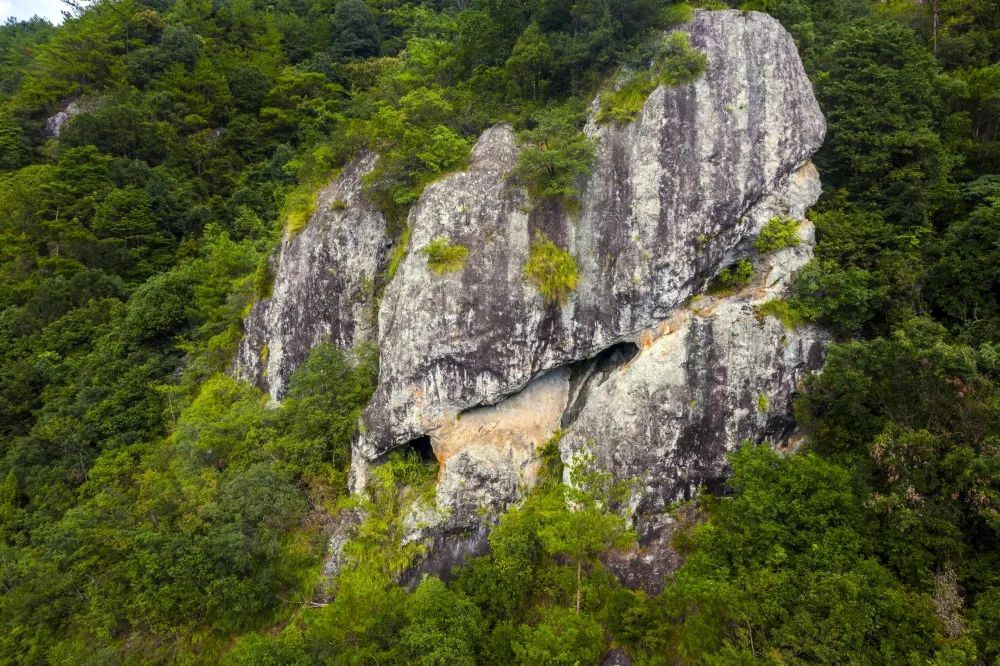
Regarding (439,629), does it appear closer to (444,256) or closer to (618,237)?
(444,256)

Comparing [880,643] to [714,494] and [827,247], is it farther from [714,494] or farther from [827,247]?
[827,247]

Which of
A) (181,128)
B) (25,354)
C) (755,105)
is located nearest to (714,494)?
(755,105)

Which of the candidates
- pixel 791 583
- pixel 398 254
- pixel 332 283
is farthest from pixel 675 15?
pixel 791 583

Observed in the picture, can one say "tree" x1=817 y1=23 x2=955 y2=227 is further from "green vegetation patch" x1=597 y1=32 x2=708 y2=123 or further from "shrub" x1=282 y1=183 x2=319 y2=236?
"shrub" x1=282 y1=183 x2=319 y2=236

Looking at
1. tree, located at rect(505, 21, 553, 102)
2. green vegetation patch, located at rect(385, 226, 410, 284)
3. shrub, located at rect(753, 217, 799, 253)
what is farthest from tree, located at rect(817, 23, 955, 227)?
green vegetation patch, located at rect(385, 226, 410, 284)

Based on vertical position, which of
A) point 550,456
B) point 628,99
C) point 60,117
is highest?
point 60,117

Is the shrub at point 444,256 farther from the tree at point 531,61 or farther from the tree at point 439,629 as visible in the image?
Result: the tree at point 439,629
